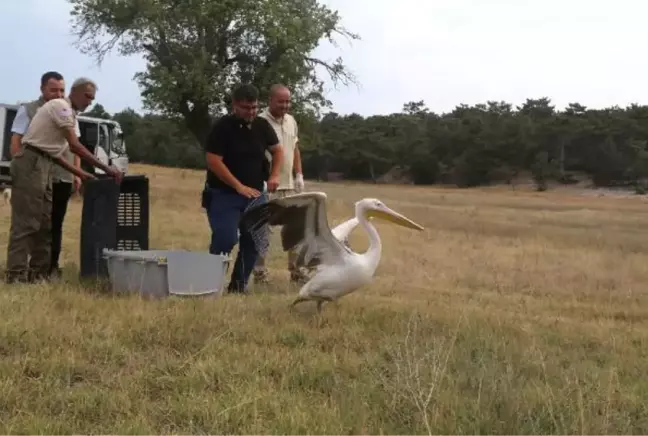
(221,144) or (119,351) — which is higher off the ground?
(221,144)

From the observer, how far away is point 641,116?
58250mm

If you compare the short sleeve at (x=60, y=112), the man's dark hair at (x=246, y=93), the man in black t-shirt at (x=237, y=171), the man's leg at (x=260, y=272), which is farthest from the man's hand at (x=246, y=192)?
the short sleeve at (x=60, y=112)

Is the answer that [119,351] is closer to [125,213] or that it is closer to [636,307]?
[125,213]

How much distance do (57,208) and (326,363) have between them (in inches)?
156

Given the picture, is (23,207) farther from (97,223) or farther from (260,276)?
(260,276)

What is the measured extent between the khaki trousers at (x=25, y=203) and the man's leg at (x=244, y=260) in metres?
1.70

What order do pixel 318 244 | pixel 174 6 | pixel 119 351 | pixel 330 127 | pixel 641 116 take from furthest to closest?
pixel 330 127, pixel 641 116, pixel 174 6, pixel 318 244, pixel 119 351

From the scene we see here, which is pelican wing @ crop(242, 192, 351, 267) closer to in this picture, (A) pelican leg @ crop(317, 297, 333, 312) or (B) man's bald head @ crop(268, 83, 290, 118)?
(A) pelican leg @ crop(317, 297, 333, 312)

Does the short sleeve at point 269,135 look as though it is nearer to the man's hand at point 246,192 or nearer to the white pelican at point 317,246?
the man's hand at point 246,192

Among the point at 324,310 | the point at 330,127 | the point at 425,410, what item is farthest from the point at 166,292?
the point at 330,127

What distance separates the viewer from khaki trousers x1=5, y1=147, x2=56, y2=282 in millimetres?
6883

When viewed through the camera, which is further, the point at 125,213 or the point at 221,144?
the point at 125,213

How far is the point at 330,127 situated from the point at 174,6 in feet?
155

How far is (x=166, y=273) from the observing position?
6555 millimetres
